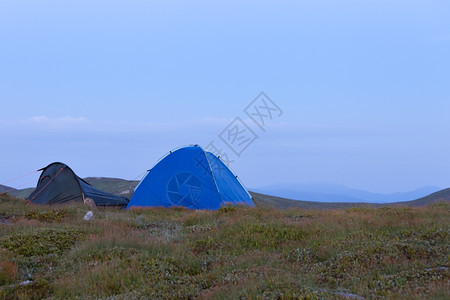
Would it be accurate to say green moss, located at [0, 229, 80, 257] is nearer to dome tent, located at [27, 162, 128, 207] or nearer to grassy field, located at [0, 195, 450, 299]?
grassy field, located at [0, 195, 450, 299]

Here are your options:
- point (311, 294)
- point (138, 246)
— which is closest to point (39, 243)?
point (138, 246)

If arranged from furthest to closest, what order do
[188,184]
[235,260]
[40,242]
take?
[188,184], [40,242], [235,260]

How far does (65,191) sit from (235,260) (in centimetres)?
1315

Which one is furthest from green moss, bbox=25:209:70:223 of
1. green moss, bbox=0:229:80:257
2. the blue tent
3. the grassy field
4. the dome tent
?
the blue tent

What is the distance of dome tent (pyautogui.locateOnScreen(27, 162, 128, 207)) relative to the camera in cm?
1848

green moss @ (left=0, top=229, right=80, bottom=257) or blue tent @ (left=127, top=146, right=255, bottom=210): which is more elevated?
blue tent @ (left=127, top=146, right=255, bottom=210)

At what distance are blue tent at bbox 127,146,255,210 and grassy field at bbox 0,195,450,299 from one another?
5.77 metres

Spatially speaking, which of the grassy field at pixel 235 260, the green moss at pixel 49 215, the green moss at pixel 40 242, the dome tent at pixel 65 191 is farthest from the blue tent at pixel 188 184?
the green moss at pixel 40 242

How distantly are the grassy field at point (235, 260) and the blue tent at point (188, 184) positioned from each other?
18.9 ft

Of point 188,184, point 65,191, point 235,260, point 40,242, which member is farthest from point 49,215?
point 235,260

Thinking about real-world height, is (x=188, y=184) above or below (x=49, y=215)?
above

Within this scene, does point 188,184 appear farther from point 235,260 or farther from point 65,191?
point 235,260

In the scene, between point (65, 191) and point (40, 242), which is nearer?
point (40, 242)

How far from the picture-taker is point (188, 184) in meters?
17.7
